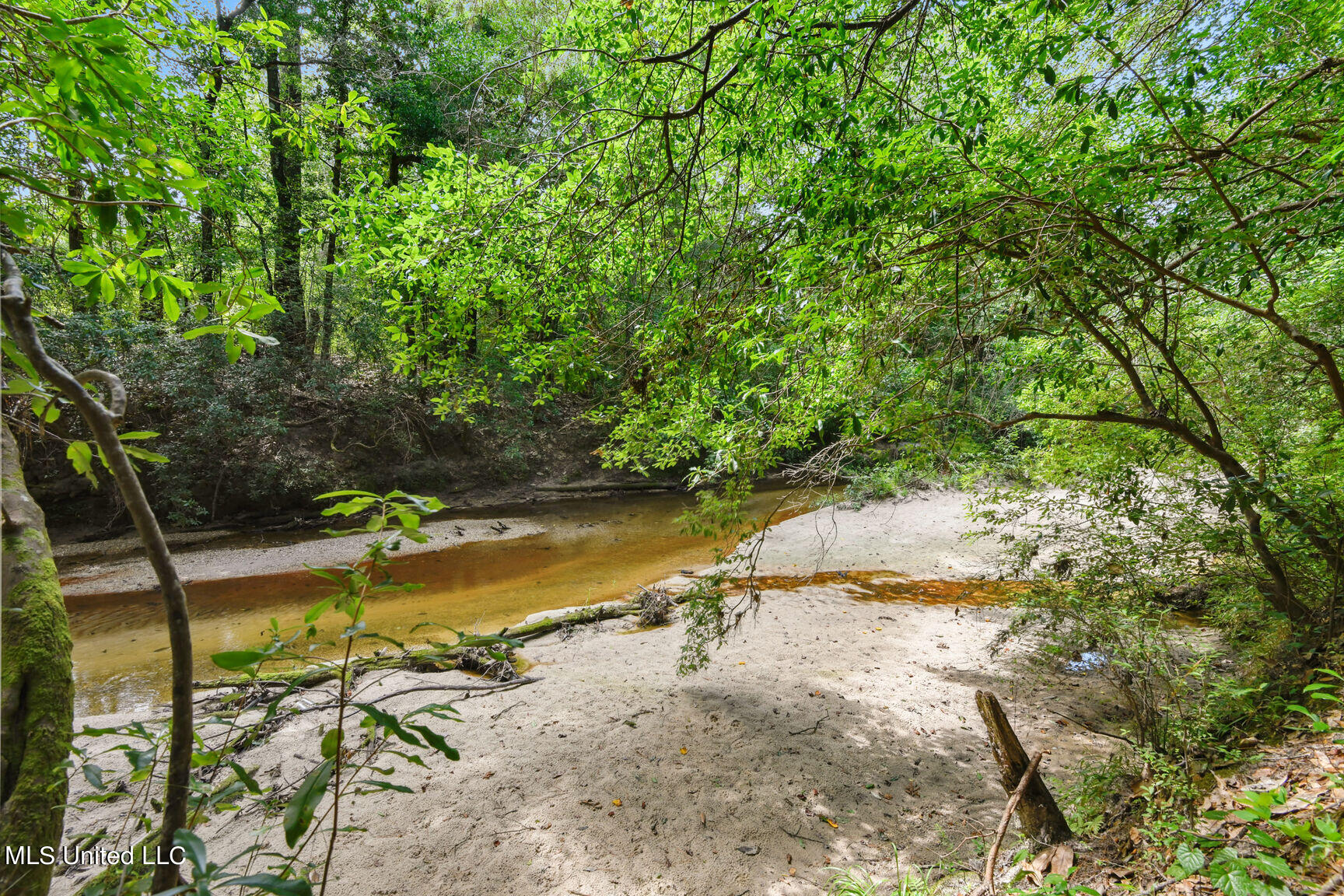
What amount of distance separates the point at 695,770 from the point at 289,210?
43.1 ft

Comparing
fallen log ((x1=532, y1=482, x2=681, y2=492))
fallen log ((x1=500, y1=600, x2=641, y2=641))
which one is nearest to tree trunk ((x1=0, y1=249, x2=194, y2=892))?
fallen log ((x1=500, y1=600, x2=641, y2=641))

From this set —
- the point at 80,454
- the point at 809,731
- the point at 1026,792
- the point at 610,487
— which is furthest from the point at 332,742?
the point at 610,487

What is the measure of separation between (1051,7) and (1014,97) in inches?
67.7

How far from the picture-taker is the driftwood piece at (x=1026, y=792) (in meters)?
2.47

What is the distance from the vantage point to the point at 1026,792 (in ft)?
8.43

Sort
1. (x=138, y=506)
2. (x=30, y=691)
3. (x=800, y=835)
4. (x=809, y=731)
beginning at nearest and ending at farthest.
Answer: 1. (x=138, y=506)
2. (x=30, y=691)
3. (x=800, y=835)
4. (x=809, y=731)

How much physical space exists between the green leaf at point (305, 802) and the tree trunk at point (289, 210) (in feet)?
41.2

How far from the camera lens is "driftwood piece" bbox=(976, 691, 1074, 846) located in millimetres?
2473

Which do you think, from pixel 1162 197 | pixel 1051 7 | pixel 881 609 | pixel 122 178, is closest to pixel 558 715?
pixel 122 178

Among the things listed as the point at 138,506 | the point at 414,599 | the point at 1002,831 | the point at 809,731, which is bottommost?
the point at 809,731

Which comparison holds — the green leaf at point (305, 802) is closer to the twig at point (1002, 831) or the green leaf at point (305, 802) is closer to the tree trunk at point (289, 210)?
the twig at point (1002, 831)

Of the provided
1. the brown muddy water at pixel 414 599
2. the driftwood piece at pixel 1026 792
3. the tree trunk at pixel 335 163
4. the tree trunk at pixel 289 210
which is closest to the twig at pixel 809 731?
the driftwood piece at pixel 1026 792

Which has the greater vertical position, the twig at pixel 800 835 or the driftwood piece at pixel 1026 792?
the driftwood piece at pixel 1026 792

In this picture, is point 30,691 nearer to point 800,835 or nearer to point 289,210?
point 800,835
